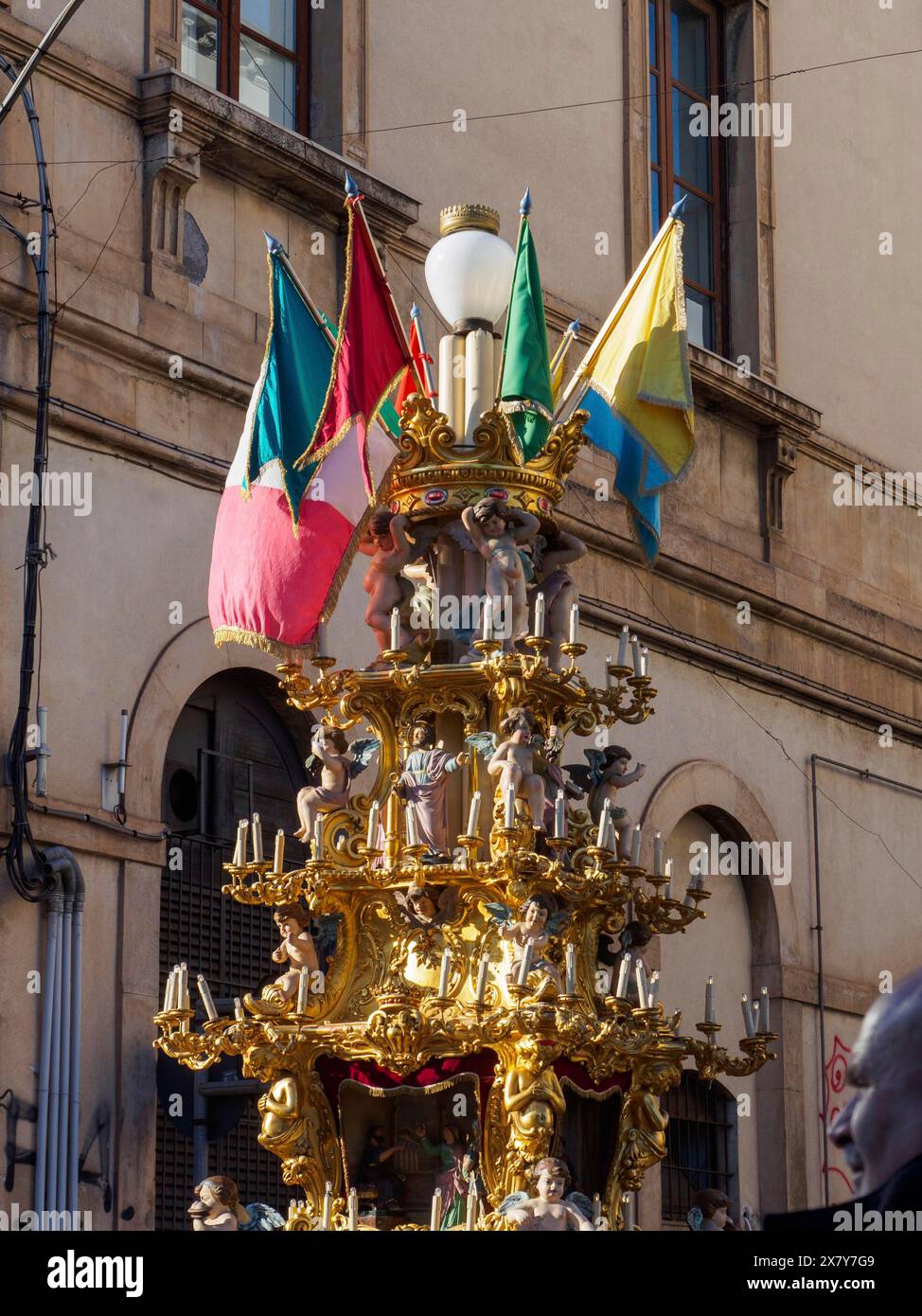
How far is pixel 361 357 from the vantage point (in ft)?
37.1

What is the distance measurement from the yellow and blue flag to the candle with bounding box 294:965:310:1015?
3.15 meters

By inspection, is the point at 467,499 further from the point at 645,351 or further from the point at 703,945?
the point at 703,945

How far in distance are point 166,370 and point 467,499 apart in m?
5.22

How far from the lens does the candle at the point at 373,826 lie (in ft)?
35.2

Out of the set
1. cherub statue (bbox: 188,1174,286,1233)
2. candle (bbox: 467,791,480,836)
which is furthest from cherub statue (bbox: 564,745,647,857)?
cherub statue (bbox: 188,1174,286,1233)

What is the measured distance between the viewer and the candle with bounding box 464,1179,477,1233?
1011 cm

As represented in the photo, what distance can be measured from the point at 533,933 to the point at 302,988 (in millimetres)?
1045

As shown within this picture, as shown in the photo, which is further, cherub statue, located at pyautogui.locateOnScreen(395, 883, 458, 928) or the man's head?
cherub statue, located at pyautogui.locateOnScreen(395, 883, 458, 928)

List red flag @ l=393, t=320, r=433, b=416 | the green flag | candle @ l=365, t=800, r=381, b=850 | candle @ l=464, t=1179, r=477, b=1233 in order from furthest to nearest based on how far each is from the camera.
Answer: red flag @ l=393, t=320, r=433, b=416 < the green flag < candle @ l=365, t=800, r=381, b=850 < candle @ l=464, t=1179, r=477, b=1233

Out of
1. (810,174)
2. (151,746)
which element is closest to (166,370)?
(151,746)

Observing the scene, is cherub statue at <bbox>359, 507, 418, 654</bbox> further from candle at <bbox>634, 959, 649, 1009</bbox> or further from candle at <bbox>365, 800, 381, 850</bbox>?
candle at <bbox>634, 959, 649, 1009</bbox>

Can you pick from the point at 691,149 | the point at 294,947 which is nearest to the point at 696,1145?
the point at 691,149

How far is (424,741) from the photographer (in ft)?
35.4

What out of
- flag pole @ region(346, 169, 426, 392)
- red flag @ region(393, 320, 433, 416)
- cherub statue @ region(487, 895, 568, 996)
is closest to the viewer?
cherub statue @ region(487, 895, 568, 996)
